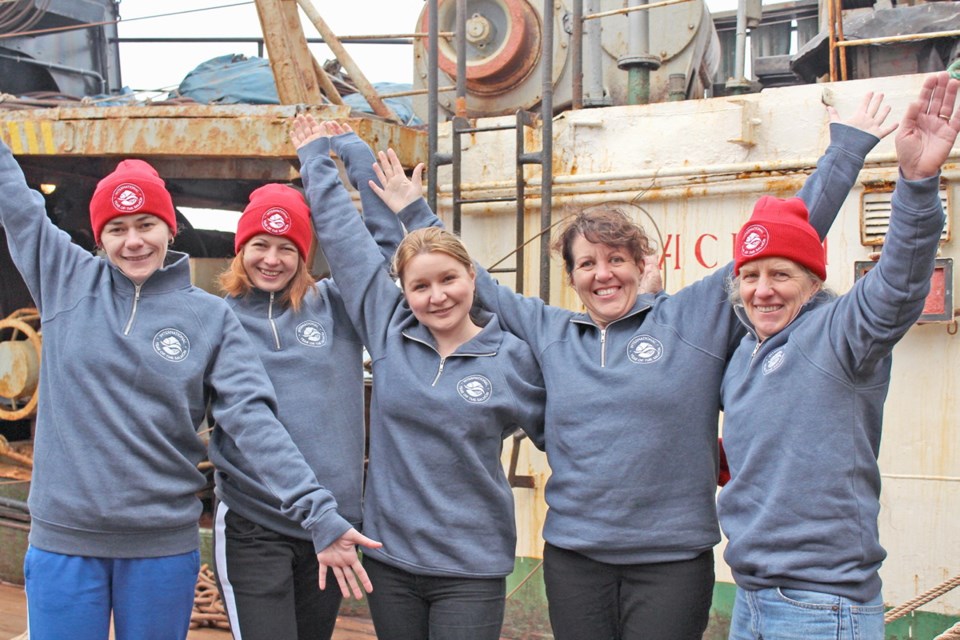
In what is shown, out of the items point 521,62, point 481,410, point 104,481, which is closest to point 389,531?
point 481,410

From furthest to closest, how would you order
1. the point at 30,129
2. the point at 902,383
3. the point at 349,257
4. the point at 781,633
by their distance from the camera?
the point at 30,129 < the point at 902,383 < the point at 349,257 < the point at 781,633

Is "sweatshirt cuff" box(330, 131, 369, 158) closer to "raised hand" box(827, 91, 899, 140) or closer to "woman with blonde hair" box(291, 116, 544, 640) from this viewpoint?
"woman with blonde hair" box(291, 116, 544, 640)

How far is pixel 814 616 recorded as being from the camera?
7.67 feet

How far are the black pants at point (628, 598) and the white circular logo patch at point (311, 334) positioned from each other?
34.7 inches

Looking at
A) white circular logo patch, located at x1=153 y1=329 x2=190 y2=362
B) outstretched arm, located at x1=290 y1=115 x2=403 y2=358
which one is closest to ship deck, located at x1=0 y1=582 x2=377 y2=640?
outstretched arm, located at x1=290 y1=115 x2=403 y2=358

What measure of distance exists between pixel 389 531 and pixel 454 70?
4.01 meters

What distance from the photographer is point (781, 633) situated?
7.78ft

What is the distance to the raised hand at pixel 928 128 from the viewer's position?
2.37 m

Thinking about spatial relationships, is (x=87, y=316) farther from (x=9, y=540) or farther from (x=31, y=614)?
(x=9, y=540)

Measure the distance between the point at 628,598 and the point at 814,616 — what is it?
0.52 m

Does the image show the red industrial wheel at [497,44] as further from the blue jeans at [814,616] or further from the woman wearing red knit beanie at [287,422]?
the blue jeans at [814,616]

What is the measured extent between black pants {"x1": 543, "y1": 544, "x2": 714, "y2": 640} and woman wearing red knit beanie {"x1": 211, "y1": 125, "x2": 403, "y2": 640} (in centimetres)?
60

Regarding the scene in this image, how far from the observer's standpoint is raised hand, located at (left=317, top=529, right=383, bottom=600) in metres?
2.71

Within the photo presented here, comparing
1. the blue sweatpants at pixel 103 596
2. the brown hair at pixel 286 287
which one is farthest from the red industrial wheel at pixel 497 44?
the blue sweatpants at pixel 103 596
